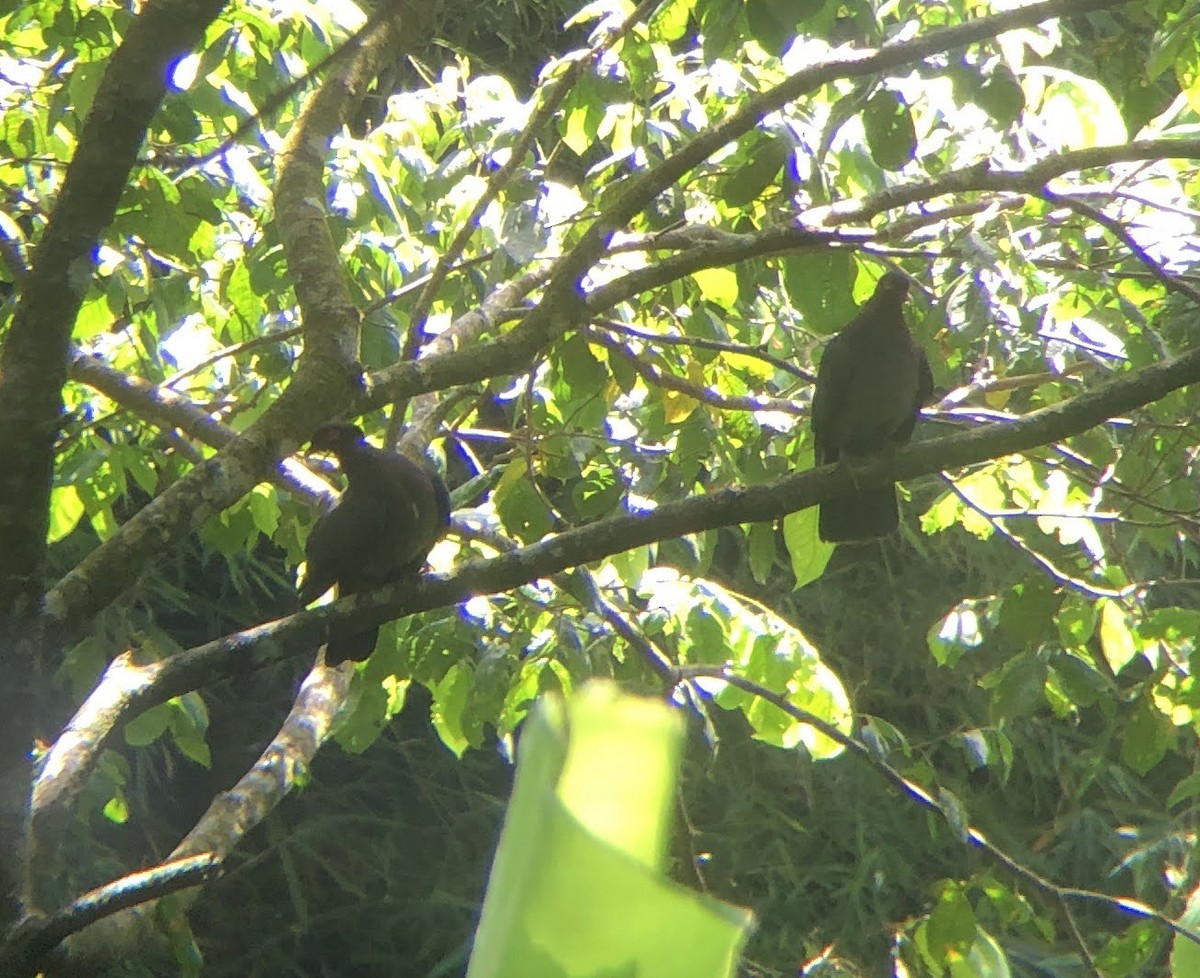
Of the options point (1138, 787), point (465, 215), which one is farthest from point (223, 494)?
point (1138, 787)

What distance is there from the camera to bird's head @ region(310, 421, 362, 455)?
2.85 meters

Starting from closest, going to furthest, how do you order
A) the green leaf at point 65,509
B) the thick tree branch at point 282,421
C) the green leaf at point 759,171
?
the thick tree branch at point 282,421, the green leaf at point 759,171, the green leaf at point 65,509

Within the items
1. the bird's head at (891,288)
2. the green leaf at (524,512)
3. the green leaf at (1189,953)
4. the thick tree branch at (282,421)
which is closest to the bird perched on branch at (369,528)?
the green leaf at (524,512)

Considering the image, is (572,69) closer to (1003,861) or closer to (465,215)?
(465,215)

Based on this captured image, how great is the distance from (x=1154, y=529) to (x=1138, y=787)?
2827 mm

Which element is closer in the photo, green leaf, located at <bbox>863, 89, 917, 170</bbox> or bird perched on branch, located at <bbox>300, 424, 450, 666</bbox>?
green leaf, located at <bbox>863, 89, 917, 170</bbox>

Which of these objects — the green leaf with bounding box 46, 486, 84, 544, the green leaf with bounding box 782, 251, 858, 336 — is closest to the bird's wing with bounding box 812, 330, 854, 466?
the green leaf with bounding box 782, 251, 858, 336

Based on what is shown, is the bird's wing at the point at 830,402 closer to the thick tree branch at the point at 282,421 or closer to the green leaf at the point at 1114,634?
the green leaf at the point at 1114,634

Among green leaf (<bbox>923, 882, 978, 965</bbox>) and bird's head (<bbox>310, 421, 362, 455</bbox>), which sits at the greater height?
bird's head (<bbox>310, 421, 362, 455</bbox>)

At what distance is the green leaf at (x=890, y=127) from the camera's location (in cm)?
188

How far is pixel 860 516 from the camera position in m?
2.83

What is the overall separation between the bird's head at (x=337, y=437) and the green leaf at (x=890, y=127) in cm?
140

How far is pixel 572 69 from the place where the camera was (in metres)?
2.38

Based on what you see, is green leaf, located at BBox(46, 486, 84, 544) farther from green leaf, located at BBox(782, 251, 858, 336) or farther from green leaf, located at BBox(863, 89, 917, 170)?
green leaf, located at BBox(863, 89, 917, 170)
